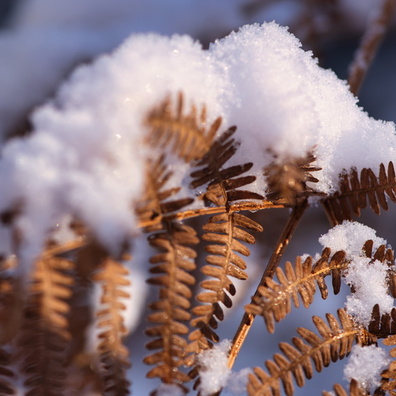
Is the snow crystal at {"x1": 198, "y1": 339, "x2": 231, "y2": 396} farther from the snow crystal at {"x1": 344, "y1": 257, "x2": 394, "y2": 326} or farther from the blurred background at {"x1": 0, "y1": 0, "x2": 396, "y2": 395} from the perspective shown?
the blurred background at {"x1": 0, "y1": 0, "x2": 396, "y2": 395}

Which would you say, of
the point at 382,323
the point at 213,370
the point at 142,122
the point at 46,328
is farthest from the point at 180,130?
the point at 382,323

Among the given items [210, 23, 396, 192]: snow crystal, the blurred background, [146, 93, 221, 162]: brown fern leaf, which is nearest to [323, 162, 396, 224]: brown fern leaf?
[210, 23, 396, 192]: snow crystal

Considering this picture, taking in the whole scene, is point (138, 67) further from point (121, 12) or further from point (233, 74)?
point (121, 12)

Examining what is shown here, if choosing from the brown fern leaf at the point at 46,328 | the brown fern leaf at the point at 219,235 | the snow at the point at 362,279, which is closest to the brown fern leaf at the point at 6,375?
the brown fern leaf at the point at 46,328

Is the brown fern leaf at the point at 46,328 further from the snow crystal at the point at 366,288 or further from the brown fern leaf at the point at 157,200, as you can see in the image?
the snow crystal at the point at 366,288

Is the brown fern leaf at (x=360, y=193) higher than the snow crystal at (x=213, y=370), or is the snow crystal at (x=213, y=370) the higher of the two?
the brown fern leaf at (x=360, y=193)

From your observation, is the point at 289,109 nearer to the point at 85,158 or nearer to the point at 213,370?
the point at 85,158

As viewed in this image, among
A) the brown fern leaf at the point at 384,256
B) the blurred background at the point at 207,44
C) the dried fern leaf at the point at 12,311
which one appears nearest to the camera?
the dried fern leaf at the point at 12,311
